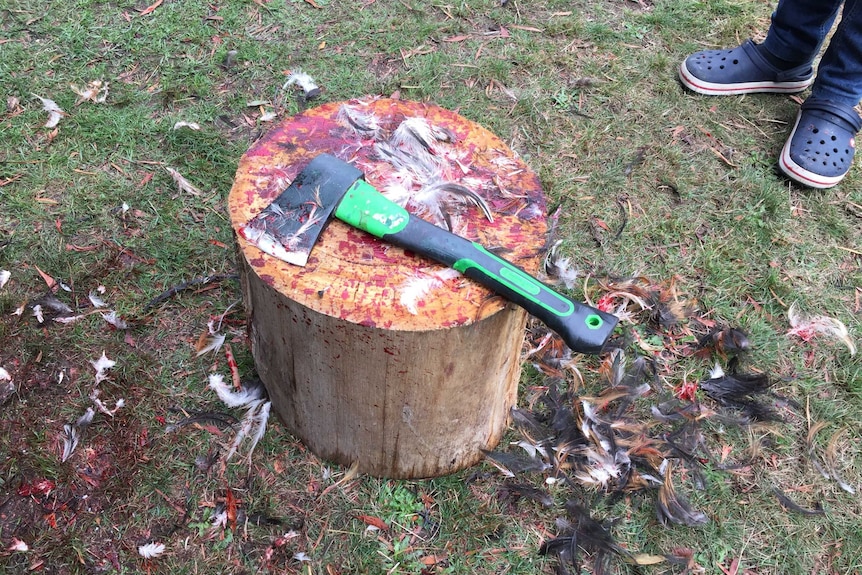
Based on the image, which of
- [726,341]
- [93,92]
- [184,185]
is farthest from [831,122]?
[93,92]

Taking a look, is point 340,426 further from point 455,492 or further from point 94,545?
point 94,545

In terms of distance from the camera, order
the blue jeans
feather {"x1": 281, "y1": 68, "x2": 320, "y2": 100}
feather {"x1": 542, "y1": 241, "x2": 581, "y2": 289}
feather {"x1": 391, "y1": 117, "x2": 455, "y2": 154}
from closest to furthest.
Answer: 1. feather {"x1": 391, "y1": 117, "x2": 455, "y2": 154}
2. feather {"x1": 542, "y1": 241, "x2": 581, "y2": 289}
3. the blue jeans
4. feather {"x1": 281, "y1": 68, "x2": 320, "y2": 100}

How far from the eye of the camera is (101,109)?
156 inches

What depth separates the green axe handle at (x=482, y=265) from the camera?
6.28 feet

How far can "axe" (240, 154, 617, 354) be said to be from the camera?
1.92 meters

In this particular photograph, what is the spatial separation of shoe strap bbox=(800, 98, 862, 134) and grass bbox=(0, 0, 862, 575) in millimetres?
284

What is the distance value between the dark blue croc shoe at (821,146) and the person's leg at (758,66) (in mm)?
389

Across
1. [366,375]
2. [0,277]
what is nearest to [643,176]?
[366,375]

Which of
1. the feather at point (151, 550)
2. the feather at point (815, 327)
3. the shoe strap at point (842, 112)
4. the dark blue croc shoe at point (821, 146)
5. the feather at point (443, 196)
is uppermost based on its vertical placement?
the feather at point (443, 196)

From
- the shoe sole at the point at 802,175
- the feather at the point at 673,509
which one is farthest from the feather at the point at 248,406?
the shoe sole at the point at 802,175

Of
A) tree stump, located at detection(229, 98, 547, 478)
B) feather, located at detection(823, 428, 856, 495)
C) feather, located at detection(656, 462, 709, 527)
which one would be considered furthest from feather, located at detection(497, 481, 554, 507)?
feather, located at detection(823, 428, 856, 495)

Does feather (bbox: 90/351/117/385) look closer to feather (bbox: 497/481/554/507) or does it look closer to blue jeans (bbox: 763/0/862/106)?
feather (bbox: 497/481/554/507)

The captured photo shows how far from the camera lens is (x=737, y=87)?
432 centimetres

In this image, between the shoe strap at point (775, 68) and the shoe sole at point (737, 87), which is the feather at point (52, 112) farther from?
the shoe strap at point (775, 68)
